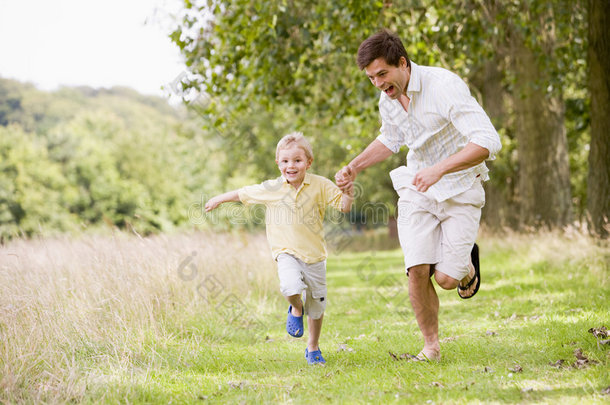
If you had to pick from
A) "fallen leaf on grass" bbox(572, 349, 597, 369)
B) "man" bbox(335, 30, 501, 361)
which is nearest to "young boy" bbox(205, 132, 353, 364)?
"man" bbox(335, 30, 501, 361)

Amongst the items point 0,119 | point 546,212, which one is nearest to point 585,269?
point 546,212

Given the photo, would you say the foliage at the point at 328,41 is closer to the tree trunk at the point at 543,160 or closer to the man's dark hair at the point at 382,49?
the tree trunk at the point at 543,160

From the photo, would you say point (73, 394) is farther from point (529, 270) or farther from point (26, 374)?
point (529, 270)

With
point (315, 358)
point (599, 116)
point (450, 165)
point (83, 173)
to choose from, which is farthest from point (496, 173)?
point (83, 173)

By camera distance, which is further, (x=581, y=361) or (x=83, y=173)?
(x=83, y=173)

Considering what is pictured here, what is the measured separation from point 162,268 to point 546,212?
880 centimetres

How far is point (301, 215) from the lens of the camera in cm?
487

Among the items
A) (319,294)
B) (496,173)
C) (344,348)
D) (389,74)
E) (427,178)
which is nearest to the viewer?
(427,178)

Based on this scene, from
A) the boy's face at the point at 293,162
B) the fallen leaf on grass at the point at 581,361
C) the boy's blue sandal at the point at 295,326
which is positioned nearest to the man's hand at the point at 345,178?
the boy's face at the point at 293,162

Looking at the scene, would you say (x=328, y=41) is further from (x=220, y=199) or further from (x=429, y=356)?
(x=429, y=356)

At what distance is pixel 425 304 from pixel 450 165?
3.91 feet

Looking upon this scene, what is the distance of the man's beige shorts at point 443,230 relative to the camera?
444cm

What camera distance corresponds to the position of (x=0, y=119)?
4712 cm

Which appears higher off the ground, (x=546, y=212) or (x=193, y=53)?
(x=193, y=53)
